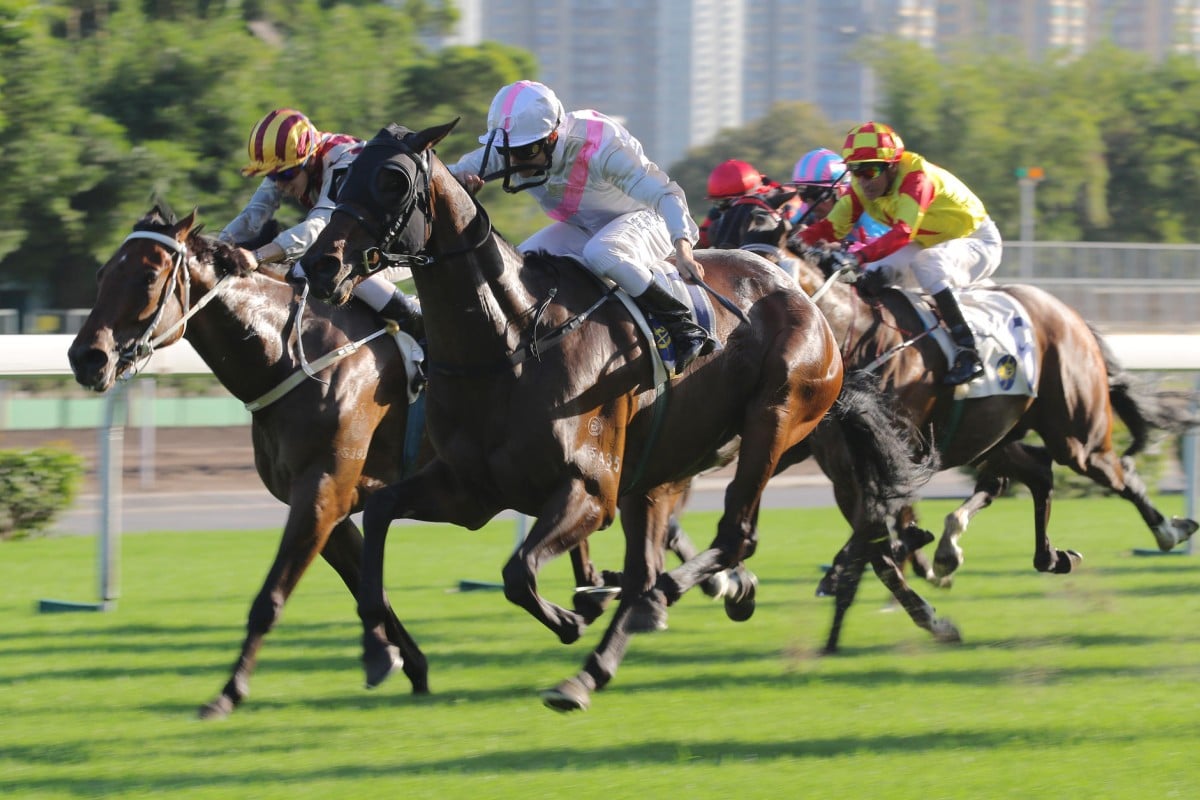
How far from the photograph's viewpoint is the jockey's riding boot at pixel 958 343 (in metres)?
7.04

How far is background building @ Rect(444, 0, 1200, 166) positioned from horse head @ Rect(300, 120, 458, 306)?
95849 mm

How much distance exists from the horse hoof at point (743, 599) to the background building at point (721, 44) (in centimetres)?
9429

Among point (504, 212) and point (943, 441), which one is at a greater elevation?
point (943, 441)

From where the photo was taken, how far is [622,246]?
17.3 ft

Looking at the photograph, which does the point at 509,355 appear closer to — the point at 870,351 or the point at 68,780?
the point at 68,780

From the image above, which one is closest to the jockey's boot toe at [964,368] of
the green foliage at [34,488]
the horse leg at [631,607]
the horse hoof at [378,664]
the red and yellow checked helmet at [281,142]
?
the horse leg at [631,607]

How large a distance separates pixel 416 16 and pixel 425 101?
4.40 metres

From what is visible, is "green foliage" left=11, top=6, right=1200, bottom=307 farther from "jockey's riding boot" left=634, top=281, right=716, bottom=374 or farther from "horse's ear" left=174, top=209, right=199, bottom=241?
"jockey's riding boot" left=634, top=281, right=716, bottom=374

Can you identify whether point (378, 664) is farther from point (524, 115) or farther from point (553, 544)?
point (524, 115)

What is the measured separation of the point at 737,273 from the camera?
5895 mm

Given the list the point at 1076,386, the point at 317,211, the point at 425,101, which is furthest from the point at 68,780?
the point at 425,101

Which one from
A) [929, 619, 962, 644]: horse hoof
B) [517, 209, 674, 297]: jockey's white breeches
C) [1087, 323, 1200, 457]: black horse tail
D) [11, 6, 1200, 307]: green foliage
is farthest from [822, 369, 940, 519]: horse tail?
[11, 6, 1200, 307]: green foliage

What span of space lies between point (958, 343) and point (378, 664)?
3.33m

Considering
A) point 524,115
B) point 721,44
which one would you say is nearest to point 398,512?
point 524,115
